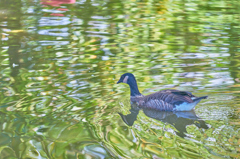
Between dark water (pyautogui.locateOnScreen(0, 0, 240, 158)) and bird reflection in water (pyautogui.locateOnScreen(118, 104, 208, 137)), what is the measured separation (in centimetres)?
2

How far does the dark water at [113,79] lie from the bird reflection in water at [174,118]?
0.02 metres

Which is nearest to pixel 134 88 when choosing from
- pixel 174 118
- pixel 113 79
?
pixel 113 79

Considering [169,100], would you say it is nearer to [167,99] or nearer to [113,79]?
[167,99]

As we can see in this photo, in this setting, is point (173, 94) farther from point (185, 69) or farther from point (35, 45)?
point (35, 45)

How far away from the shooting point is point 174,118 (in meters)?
6.87

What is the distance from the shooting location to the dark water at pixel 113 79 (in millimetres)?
5633

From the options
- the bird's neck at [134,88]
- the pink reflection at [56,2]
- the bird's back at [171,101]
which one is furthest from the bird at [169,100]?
the pink reflection at [56,2]

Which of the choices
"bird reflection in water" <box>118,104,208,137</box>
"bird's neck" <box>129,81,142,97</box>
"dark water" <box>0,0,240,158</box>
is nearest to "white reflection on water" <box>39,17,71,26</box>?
"dark water" <box>0,0,240,158</box>

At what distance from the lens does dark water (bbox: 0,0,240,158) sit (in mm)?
5633

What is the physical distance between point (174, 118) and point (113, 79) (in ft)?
6.93

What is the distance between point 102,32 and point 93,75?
3.92 meters

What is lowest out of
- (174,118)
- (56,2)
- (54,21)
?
(174,118)

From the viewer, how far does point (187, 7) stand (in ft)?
52.3

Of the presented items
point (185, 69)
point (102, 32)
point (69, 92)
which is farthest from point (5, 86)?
point (102, 32)
